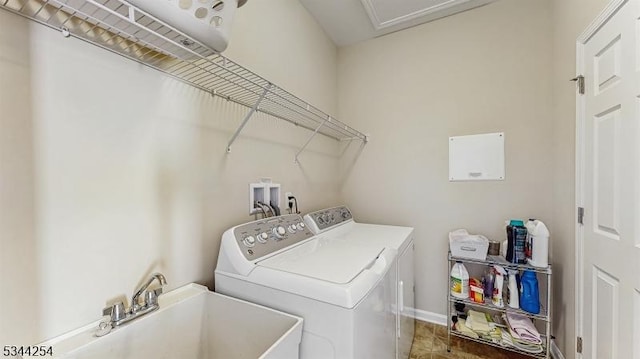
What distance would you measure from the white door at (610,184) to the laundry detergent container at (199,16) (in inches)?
69.3

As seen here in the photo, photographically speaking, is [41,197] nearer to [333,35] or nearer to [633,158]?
[633,158]

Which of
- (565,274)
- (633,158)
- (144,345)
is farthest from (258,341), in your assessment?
(565,274)

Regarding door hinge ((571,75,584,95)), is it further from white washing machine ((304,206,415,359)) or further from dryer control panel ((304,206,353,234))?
dryer control panel ((304,206,353,234))

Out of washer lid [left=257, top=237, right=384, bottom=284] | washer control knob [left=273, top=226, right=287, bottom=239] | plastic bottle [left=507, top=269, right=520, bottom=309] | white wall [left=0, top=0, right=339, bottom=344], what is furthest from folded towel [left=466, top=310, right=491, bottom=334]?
white wall [left=0, top=0, right=339, bottom=344]

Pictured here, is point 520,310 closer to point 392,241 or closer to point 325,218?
point 392,241

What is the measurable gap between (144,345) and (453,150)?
253cm

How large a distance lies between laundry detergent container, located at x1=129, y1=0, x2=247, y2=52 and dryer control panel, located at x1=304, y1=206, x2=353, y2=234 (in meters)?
1.23

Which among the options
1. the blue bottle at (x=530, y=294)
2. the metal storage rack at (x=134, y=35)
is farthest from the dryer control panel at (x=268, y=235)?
the blue bottle at (x=530, y=294)

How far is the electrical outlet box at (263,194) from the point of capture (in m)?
1.60

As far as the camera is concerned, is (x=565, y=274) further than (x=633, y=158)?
Yes

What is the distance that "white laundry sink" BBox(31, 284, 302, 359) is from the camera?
0.80 metres

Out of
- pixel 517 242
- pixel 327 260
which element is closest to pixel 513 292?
pixel 517 242

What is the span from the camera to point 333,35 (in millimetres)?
2658

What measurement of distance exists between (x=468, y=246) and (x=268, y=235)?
1.69 m
